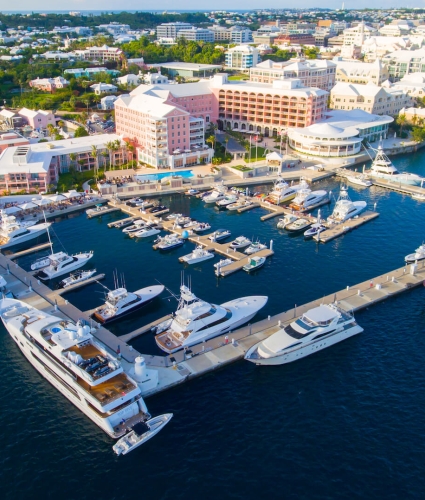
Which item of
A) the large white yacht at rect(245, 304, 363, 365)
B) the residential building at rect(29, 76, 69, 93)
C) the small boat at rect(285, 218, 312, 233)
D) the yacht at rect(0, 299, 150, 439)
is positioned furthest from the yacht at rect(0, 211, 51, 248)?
the residential building at rect(29, 76, 69, 93)

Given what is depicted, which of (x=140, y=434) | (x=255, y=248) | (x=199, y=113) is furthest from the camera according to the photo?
(x=199, y=113)

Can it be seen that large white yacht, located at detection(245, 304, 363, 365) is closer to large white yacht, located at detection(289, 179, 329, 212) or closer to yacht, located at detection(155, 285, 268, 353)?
yacht, located at detection(155, 285, 268, 353)

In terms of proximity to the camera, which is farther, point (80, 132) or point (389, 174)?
point (80, 132)

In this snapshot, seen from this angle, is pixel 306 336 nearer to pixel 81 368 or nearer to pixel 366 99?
pixel 81 368

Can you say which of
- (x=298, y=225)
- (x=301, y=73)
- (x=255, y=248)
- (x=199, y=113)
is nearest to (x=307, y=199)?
(x=298, y=225)

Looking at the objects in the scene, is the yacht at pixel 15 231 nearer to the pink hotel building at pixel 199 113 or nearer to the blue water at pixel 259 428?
the blue water at pixel 259 428

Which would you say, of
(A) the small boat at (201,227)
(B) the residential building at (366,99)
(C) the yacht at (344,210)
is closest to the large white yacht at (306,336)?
(A) the small boat at (201,227)
